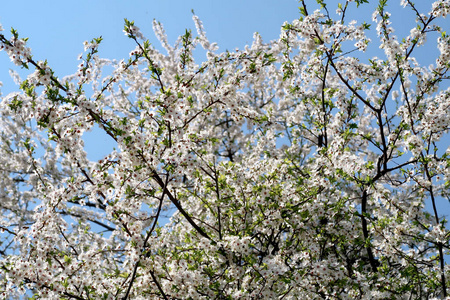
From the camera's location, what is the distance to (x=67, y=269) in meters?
4.99

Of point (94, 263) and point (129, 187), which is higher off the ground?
point (129, 187)

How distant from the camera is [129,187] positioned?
16.7 feet

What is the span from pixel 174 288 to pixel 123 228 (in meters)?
1.16

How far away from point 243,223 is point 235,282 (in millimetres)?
920

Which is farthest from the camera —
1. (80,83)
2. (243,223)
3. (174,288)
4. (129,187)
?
(243,223)

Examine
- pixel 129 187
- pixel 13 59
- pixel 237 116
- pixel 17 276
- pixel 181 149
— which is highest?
pixel 237 116

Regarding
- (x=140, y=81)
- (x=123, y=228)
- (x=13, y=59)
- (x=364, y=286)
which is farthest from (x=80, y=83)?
(x=140, y=81)

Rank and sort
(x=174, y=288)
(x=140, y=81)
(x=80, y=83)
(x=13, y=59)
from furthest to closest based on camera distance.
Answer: (x=140, y=81) → (x=174, y=288) → (x=80, y=83) → (x=13, y=59)

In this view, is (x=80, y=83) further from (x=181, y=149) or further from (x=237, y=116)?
(x=237, y=116)

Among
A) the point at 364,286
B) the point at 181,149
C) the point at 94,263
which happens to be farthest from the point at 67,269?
the point at 364,286

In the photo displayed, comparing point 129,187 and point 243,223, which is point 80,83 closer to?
point 129,187

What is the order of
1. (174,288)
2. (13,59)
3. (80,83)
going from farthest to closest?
(174,288) < (80,83) < (13,59)

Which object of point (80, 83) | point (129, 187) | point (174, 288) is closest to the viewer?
point (80, 83)

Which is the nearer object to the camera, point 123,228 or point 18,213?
point 123,228
